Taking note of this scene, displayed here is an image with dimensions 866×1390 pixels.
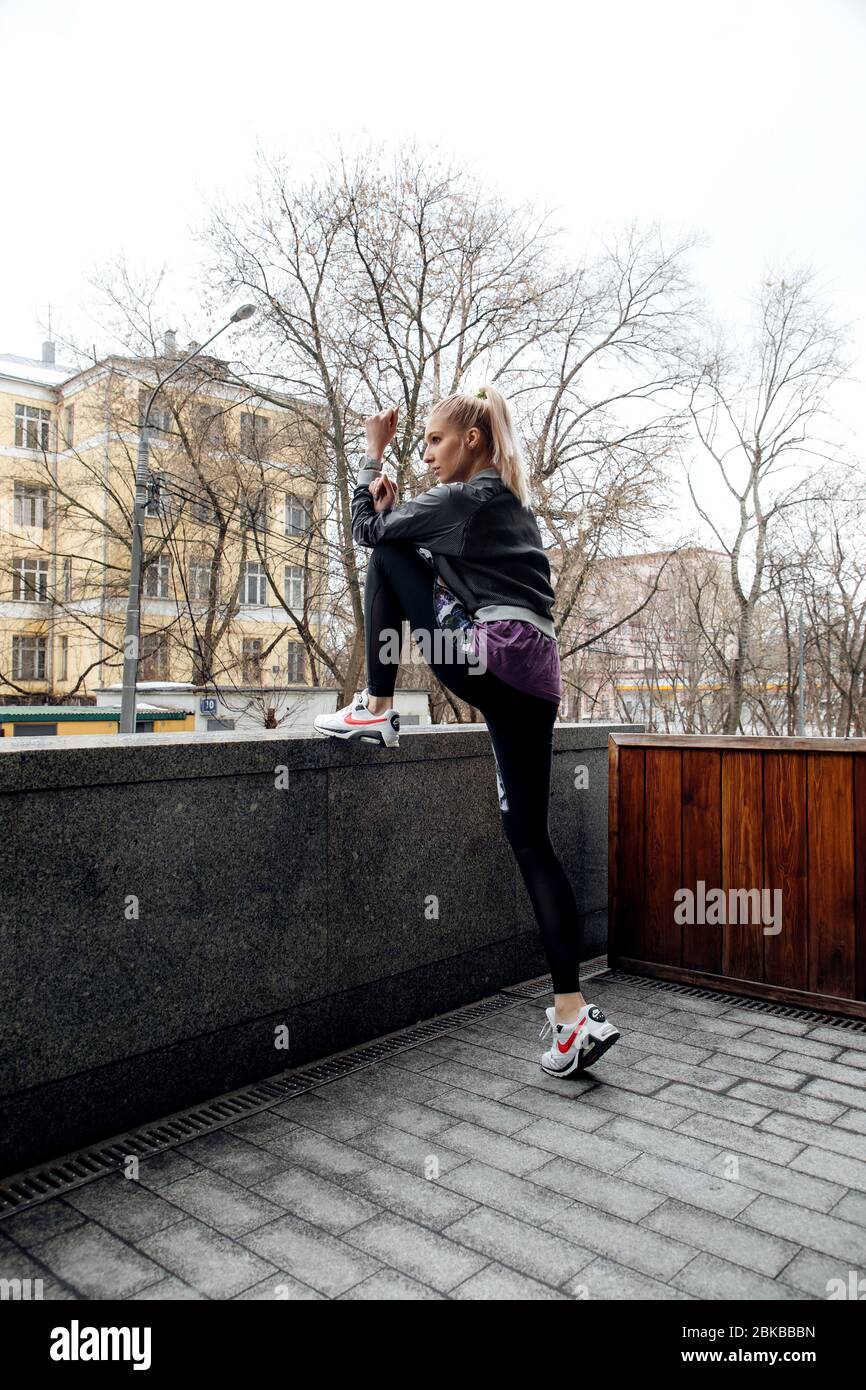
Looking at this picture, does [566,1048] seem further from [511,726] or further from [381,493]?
[381,493]

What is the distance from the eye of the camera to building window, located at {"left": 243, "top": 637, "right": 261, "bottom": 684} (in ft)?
A: 79.2

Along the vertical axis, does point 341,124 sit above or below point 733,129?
above

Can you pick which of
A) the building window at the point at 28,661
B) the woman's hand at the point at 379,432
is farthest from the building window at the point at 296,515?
the building window at the point at 28,661

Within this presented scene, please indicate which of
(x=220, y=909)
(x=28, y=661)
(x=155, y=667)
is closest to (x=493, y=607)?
(x=220, y=909)

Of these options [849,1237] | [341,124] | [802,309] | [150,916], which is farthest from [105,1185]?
[802,309]

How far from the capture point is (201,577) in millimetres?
25781

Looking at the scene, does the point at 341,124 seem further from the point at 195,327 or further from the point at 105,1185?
the point at 105,1185

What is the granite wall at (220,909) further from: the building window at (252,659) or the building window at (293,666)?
the building window at (293,666)

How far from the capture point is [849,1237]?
2.31m

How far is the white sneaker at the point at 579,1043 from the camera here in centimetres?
329

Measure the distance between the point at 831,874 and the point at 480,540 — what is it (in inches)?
86.2

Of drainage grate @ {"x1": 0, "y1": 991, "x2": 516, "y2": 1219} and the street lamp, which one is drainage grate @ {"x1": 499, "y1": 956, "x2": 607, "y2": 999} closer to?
drainage grate @ {"x1": 0, "y1": 991, "x2": 516, "y2": 1219}

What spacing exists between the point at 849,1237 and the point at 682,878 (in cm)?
239

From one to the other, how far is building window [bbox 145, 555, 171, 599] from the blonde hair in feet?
77.5
